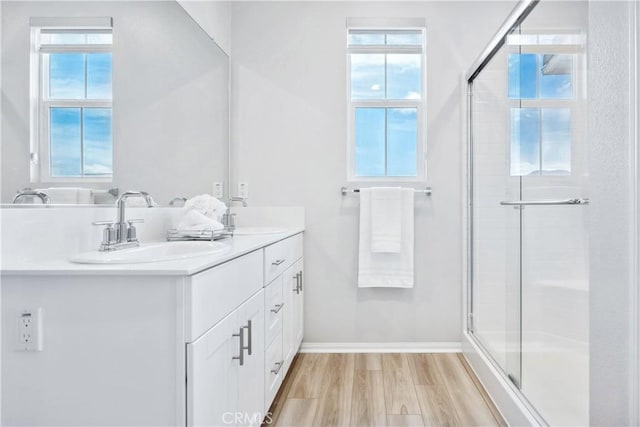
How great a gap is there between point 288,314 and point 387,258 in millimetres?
782

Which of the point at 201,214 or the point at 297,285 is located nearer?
the point at 201,214

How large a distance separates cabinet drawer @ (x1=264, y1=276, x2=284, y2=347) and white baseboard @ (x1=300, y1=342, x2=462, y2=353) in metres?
0.77

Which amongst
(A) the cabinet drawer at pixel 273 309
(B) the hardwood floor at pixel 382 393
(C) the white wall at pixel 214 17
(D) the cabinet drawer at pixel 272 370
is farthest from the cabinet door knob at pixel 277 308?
(C) the white wall at pixel 214 17

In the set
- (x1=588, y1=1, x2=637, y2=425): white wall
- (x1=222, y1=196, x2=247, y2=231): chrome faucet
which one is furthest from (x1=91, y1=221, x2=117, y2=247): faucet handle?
(x1=588, y1=1, x2=637, y2=425): white wall

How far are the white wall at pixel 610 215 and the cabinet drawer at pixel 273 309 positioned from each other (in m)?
1.10

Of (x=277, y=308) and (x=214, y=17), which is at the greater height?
(x=214, y=17)

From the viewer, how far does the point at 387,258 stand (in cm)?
247

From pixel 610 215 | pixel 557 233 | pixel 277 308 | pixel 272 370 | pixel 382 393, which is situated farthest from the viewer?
pixel 382 393

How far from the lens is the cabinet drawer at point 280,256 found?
5.34ft

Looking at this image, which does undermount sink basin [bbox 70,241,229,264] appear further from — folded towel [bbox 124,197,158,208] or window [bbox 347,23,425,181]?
window [bbox 347,23,425,181]

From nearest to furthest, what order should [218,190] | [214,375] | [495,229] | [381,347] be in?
[214,375], [495,229], [218,190], [381,347]

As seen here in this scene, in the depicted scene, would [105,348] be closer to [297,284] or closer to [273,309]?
[273,309]

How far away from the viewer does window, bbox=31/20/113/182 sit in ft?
3.66

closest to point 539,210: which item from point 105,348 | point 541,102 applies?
point 541,102
